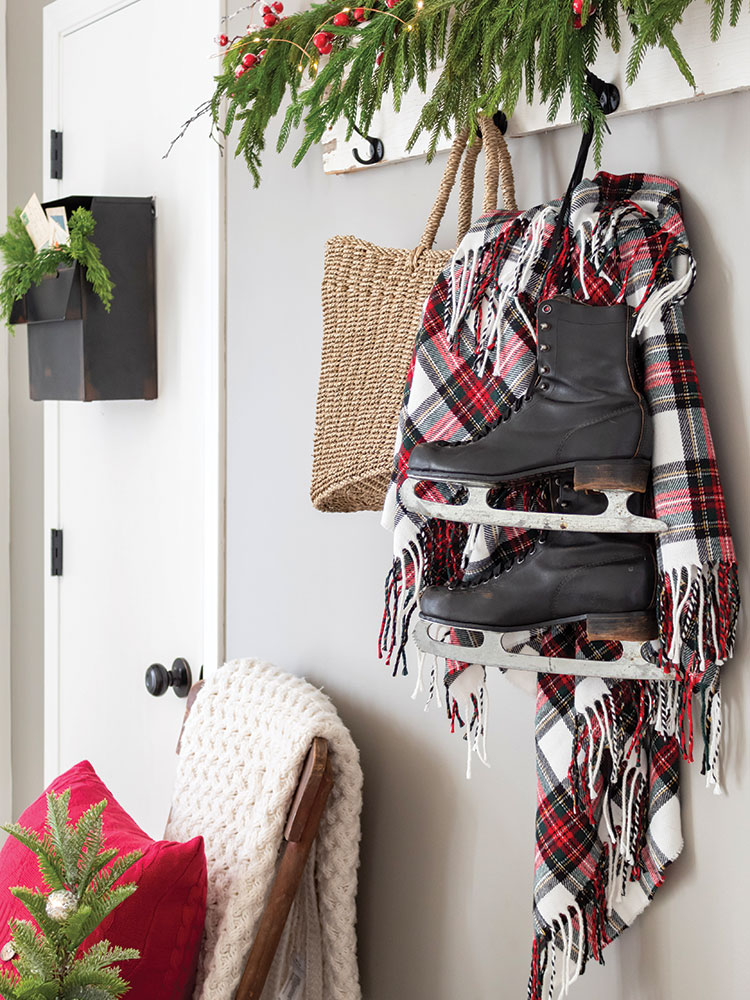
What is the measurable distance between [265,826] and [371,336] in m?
0.62

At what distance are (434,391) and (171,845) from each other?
2.04ft

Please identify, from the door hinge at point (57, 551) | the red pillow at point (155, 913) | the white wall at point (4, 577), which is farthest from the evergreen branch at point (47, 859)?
the white wall at point (4, 577)

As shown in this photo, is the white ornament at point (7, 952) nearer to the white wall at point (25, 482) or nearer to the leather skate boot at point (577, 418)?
the leather skate boot at point (577, 418)

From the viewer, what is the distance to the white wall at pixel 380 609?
1016 millimetres

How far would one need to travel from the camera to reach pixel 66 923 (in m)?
0.93

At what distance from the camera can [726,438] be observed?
101 centimetres

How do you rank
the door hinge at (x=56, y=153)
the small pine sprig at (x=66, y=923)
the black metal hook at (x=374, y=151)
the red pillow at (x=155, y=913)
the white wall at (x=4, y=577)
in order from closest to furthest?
the small pine sprig at (x=66, y=923), the red pillow at (x=155, y=913), the black metal hook at (x=374, y=151), the door hinge at (x=56, y=153), the white wall at (x=4, y=577)

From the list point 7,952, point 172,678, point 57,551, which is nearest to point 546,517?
point 7,952

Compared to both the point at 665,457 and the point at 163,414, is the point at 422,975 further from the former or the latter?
the point at 163,414

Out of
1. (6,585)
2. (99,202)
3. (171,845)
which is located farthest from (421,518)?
(6,585)

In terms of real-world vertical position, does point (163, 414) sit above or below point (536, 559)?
above

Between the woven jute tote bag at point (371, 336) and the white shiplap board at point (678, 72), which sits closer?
the white shiplap board at point (678, 72)

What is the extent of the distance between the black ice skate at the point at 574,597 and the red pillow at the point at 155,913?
45cm

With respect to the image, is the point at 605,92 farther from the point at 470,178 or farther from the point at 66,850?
the point at 66,850
